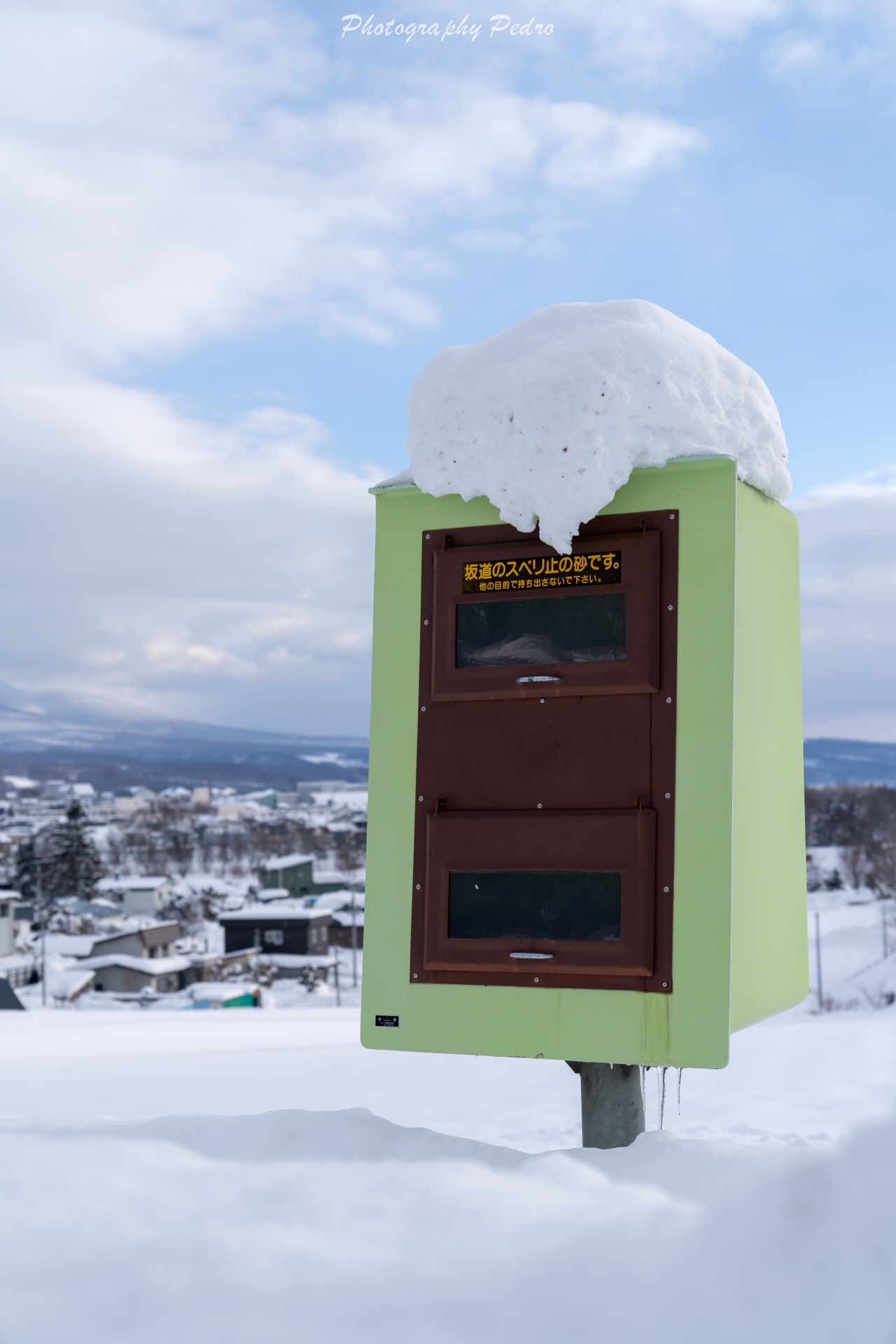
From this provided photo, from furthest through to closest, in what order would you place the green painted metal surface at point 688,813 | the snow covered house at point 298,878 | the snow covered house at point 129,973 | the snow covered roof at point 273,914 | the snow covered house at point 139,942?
the snow covered house at point 298,878
the snow covered roof at point 273,914
the snow covered house at point 139,942
the snow covered house at point 129,973
the green painted metal surface at point 688,813

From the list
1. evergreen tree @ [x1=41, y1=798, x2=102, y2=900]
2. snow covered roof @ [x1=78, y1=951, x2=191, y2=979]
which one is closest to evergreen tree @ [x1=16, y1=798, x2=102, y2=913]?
evergreen tree @ [x1=41, y1=798, x2=102, y2=900]

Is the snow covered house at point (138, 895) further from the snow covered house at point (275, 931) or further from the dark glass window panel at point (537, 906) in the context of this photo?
the dark glass window panel at point (537, 906)

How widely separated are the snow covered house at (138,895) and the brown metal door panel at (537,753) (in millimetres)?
54867

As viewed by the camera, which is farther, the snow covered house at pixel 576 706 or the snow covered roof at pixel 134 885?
the snow covered roof at pixel 134 885

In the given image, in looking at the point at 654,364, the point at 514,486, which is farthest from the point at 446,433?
the point at 654,364

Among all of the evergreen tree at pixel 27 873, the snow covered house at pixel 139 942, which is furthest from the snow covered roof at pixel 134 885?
the snow covered house at pixel 139 942

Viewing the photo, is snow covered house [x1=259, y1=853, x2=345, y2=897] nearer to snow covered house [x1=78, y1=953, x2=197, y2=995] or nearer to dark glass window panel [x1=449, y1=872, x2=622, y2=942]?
snow covered house [x1=78, y1=953, x2=197, y2=995]

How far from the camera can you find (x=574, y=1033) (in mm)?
4035

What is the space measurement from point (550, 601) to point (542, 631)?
10cm

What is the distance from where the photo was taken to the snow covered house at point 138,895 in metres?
57.3

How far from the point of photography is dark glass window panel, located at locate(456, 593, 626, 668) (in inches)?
161

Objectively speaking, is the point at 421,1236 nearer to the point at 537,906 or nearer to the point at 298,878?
the point at 537,906

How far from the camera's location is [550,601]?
4160 mm

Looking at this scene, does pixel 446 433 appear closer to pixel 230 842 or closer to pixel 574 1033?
pixel 574 1033
